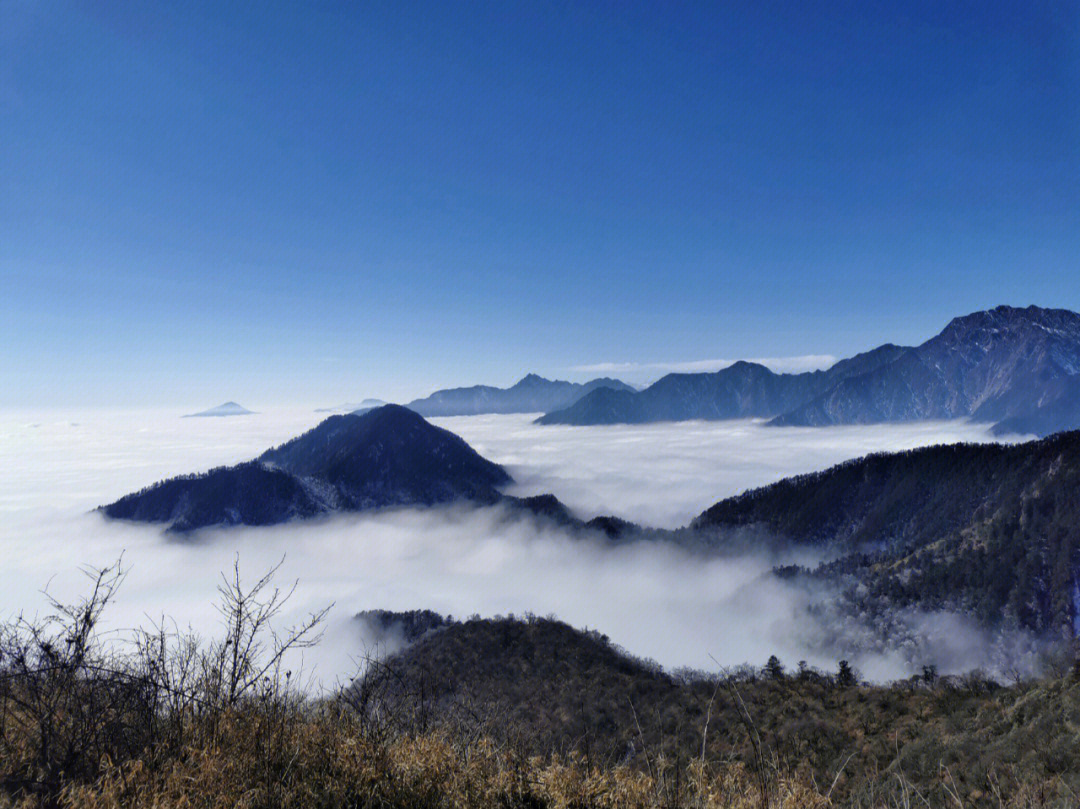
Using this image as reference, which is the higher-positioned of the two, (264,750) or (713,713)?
(264,750)

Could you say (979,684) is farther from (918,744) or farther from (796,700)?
(918,744)

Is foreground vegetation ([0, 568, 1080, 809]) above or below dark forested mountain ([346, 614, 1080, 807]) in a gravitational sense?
above

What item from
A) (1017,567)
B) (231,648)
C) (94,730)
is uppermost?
(231,648)

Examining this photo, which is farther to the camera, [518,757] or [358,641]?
[358,641]

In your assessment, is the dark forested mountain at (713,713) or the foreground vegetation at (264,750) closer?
the foreground vegetation at (264,750)

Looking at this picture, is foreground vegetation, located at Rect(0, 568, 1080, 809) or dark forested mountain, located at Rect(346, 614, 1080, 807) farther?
dark forested mountain, located at Rect(346, 614, 1080, 807)

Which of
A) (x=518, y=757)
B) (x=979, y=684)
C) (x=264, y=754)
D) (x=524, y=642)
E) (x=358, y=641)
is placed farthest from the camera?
(x=358, y=641)

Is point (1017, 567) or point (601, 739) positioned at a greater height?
point (601, 739)

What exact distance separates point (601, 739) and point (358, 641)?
5553 inches

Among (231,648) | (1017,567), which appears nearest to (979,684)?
(231,648)

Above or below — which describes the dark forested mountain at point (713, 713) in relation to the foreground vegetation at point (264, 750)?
below

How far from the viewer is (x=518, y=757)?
8.24 m

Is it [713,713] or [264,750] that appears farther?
[713,713]

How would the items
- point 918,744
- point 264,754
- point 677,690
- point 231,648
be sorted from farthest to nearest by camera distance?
1. point 677,690
2. point 918,744
3. point 231,648
4. point 264,754
